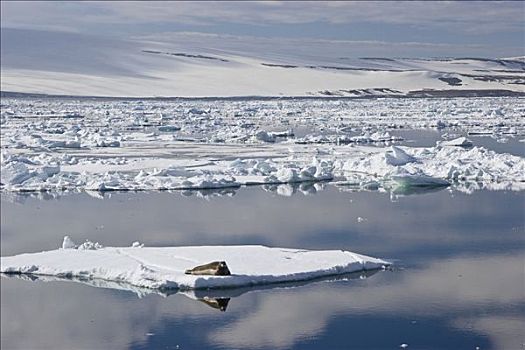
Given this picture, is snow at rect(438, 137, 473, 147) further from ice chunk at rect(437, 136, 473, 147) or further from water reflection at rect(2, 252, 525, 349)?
water reflection at rect(2, 252, 525, 349)

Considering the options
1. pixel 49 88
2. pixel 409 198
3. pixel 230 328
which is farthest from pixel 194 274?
pixel 49 88

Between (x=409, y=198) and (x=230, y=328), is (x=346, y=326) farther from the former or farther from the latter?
(x=409, y=198)

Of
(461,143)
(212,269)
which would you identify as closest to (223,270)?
(212,269)

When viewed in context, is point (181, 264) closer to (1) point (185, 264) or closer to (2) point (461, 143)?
(1) point (185, 264)

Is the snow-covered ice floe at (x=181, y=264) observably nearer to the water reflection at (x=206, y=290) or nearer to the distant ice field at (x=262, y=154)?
the water reflection at (x=206, y=290)

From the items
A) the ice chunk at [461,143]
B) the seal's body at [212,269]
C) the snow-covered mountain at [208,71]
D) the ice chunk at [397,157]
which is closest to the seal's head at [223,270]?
the seal's body at [212,269]

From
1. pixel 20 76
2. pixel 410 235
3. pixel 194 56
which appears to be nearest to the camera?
pixel 410 235
